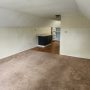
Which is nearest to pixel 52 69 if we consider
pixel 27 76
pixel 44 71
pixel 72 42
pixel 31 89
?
pixel 44 71

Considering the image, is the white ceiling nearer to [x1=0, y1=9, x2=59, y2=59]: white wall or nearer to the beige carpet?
[x1=0, y1=9, x2=59, y2=59]: white wall

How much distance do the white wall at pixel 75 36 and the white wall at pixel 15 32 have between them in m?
1.62

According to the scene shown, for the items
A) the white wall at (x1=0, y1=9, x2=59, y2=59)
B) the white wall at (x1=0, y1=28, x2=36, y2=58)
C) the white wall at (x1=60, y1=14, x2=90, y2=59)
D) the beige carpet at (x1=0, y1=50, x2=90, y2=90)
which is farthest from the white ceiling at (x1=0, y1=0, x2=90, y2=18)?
the beige carpet at (x1=0, y1=50, x2=90, y2=90)

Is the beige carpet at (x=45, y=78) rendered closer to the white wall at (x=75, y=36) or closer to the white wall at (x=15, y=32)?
the white wall at (x=75, y=36)

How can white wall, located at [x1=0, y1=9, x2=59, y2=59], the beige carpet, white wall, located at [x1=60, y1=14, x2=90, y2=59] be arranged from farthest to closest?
1. white wall, located at [x1=60, y1=14, x2=90, y2=59]
2. white wall, located at [x1=0, y1=9, x2=59, y2=59]
3. the beige carpet

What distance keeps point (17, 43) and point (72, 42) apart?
275cm

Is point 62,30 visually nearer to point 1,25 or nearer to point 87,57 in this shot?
point 87,57

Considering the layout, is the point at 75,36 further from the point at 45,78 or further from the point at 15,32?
the point at 15,32

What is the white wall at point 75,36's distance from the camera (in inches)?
175

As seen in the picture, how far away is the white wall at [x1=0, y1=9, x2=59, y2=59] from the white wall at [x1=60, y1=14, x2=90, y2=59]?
1616 mm

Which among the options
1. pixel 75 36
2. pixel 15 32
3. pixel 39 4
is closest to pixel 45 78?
pixel 39 4

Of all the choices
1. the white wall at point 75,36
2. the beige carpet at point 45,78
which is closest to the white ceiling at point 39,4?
the white wall at point 75,36

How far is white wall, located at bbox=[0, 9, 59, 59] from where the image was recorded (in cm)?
402

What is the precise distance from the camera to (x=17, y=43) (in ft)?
17.5
